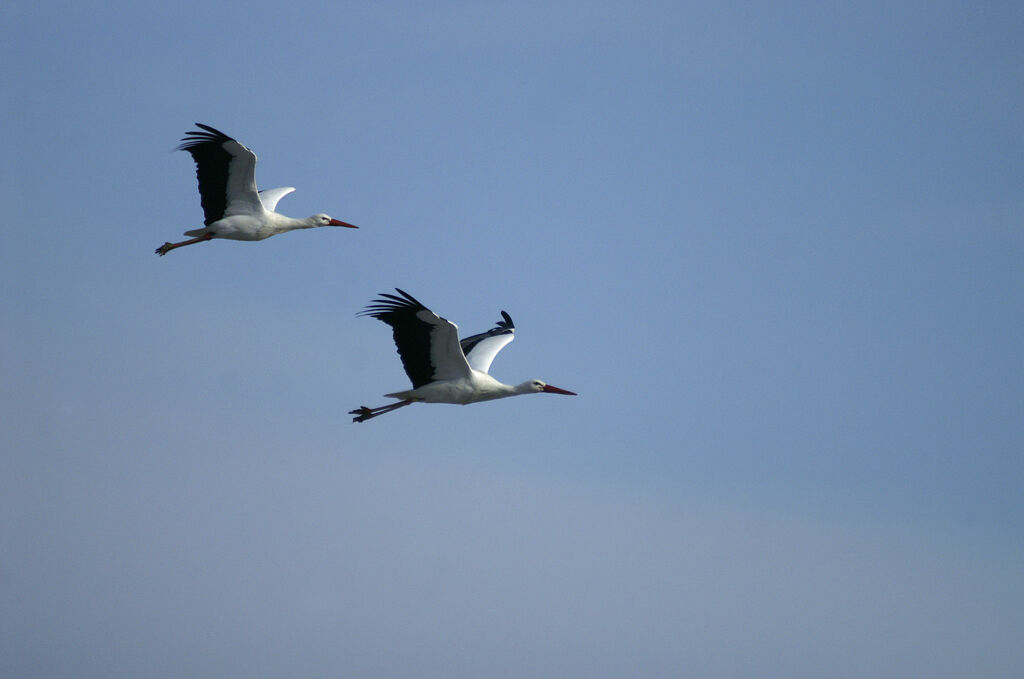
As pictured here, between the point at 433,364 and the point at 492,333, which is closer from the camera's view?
the point at 433,364

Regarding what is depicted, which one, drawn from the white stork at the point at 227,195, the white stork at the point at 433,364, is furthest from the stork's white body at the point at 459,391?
the white stork at the point at 227,195

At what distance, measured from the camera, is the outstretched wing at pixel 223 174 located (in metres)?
25.1

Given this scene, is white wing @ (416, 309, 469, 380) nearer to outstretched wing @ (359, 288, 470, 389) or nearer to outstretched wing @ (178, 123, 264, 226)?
outstretched wing @ (359, 288, 470, 389)

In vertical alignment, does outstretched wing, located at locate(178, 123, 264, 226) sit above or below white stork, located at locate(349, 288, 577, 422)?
above

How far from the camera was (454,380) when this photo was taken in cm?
2356

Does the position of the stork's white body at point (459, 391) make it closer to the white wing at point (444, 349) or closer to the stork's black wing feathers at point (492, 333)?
the white wing at point (444, 349)

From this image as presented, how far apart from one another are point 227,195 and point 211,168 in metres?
0.56

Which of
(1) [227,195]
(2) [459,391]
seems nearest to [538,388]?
(2) [459,391]

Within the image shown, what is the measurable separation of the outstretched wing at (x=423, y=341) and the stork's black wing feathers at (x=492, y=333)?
9.48ft

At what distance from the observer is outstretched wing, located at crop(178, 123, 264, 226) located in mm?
25078

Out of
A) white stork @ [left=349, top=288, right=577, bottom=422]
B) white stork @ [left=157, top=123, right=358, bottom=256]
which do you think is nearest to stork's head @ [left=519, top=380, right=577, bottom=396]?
white stork @ [left=349, top=288, right=577, bottom=422]

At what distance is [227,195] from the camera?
1013 inches

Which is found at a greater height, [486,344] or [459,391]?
[486,344]

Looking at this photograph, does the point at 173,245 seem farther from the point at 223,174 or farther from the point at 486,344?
the point at 486,344
